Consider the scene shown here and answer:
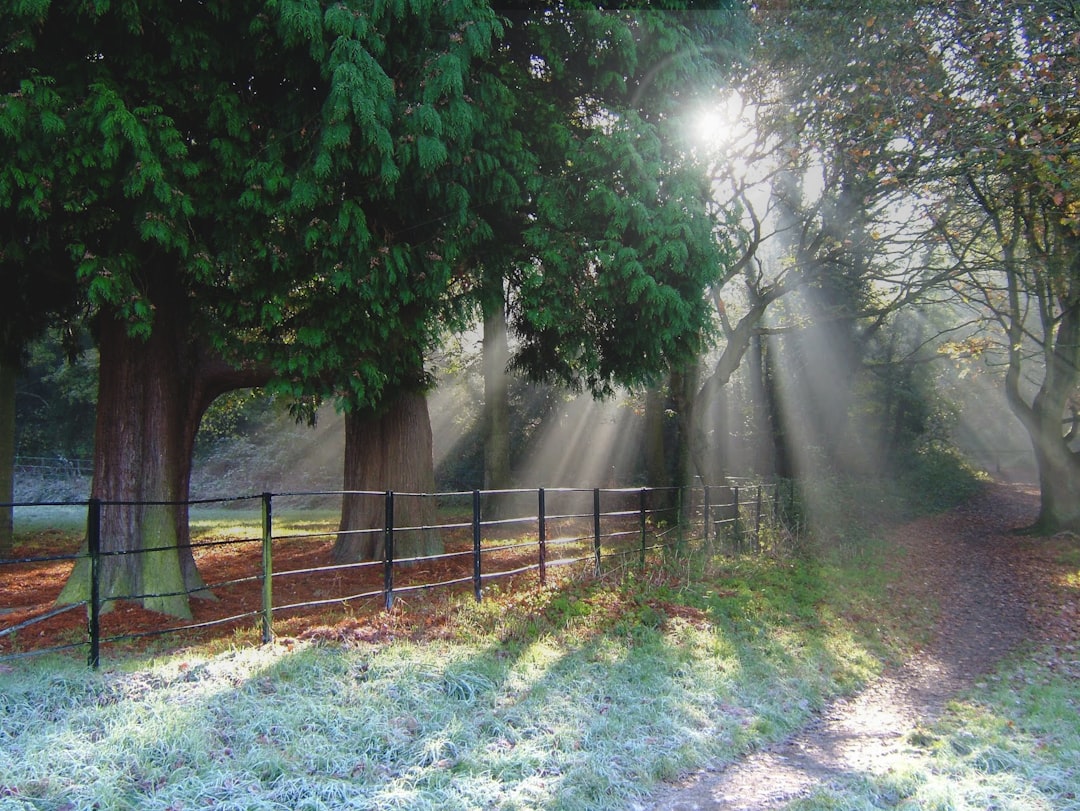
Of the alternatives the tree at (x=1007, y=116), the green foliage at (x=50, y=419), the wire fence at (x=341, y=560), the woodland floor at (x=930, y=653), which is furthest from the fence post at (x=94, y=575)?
the green foliage at (x=50, y=419)

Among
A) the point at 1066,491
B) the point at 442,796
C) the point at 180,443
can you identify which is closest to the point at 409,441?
the point at 180,443

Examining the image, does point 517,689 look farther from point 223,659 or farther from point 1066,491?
point 1066,491

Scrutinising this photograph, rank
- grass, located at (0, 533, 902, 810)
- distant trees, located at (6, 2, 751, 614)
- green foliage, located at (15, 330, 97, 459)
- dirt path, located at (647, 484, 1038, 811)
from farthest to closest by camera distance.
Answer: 1. green foliage, located at (15, 330, 97, 459)
2. distant trees, located at (6, 2, 751, 614)
3. dirt path, located at (647, 484, 1038, 811)
4. grass, located at (0, 533, 902, 810)

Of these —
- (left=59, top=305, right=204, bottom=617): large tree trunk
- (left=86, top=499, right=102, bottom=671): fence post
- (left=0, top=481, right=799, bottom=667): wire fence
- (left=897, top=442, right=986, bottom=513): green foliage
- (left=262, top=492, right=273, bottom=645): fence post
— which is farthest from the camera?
(left=897, top=442, right=986, bottom=513): green foliage

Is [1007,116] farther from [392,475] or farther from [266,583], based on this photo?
[266,583]

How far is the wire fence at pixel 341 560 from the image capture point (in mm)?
6469

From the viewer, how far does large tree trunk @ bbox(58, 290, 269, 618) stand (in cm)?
841

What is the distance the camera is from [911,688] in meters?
7.25

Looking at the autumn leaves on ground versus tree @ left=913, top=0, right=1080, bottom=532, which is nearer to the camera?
the autumn leaves on ground

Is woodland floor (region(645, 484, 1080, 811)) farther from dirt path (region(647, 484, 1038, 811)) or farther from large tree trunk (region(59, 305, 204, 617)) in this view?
large tree trunk (region(59, 305, 204, 617))

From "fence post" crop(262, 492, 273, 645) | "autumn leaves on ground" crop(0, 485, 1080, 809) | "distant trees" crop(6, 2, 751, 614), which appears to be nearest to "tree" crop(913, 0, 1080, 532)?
"distant trees" crop(6, 2, 751, 614)

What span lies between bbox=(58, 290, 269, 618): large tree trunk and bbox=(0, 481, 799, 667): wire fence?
0.08 meters

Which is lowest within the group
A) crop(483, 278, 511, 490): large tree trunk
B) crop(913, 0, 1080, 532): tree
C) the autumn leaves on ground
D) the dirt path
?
the dirt path

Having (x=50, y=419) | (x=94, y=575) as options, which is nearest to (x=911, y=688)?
(x=94, y=575)
